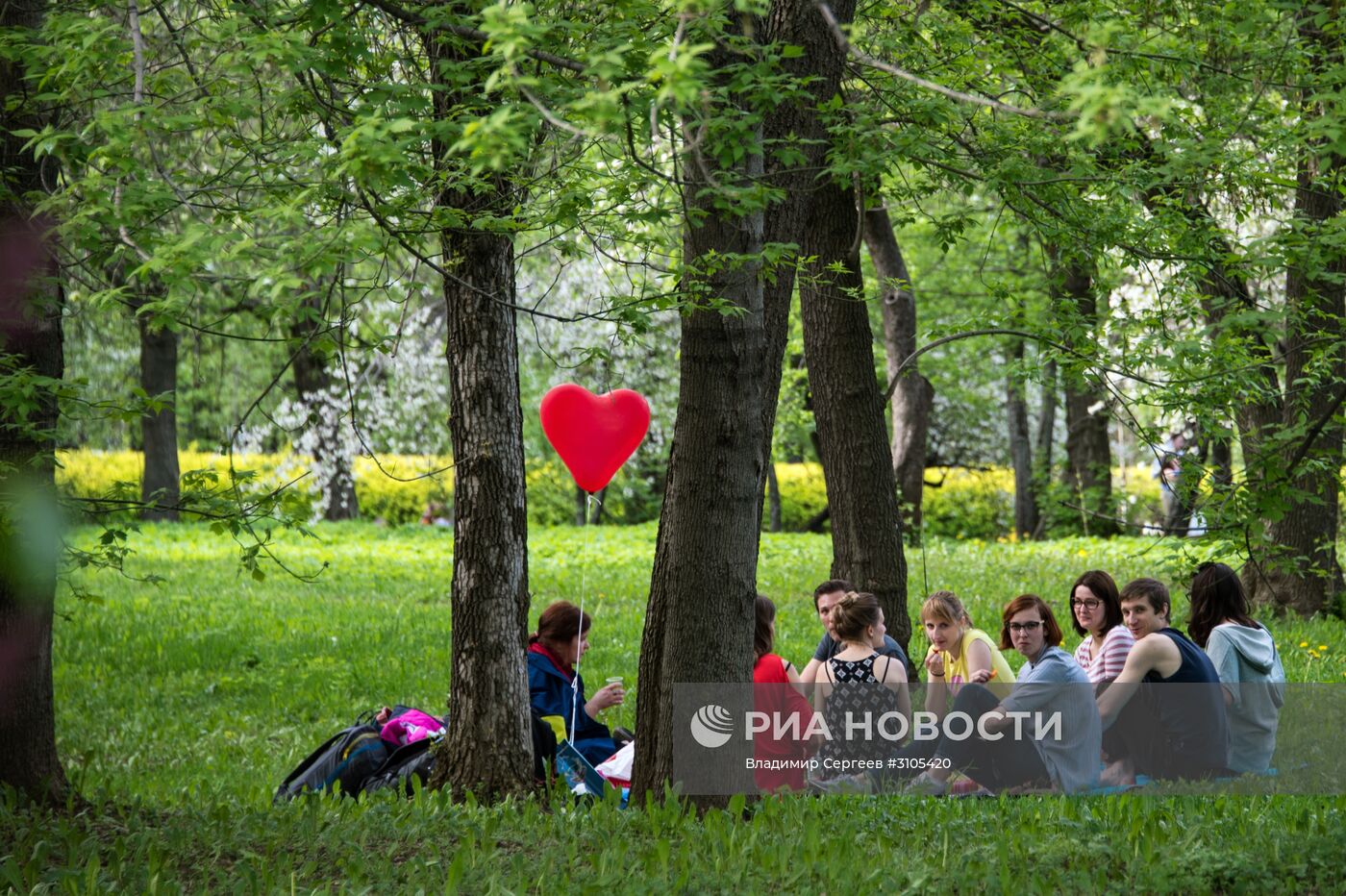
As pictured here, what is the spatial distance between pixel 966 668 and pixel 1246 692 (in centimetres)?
140

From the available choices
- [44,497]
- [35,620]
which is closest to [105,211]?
[44,497]

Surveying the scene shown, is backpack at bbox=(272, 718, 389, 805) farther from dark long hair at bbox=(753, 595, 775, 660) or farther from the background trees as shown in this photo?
dark long hair at bbox=(753, 595, 775, 660)

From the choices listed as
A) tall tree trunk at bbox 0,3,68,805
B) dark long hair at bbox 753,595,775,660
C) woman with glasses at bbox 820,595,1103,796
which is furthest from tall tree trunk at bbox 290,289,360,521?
woman with glasses at bbox 820,595,1103,796

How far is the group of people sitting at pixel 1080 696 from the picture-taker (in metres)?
6.52

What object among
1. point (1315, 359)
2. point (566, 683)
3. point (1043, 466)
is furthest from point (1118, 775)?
point (1043, 466)

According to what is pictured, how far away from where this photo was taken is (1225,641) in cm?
678

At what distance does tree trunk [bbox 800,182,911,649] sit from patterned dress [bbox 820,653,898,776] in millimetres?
2444

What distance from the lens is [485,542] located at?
21.6 feet

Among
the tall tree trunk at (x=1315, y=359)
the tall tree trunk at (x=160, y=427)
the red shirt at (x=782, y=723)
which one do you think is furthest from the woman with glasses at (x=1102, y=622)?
the tall tree trunk at (x=160, y=427)

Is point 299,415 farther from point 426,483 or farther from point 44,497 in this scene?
point 44,497

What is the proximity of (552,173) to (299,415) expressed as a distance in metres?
18.6

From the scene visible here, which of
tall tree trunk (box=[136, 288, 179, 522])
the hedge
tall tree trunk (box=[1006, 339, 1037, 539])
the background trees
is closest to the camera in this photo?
the background trees

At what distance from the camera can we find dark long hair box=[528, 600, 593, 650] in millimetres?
7281

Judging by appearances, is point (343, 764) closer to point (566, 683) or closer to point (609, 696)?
point (566, 683)
